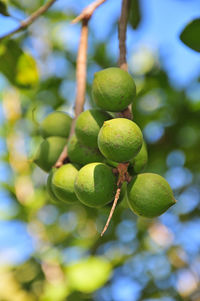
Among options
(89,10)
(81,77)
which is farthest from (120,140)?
(89,10)

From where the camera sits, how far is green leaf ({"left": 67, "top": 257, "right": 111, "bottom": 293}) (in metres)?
2.46

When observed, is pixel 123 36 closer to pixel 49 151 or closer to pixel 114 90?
pixel 114 90

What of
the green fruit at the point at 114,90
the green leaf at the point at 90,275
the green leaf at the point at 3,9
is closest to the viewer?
the green fruit at the point at 114,90

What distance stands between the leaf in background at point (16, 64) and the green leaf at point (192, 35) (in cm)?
96

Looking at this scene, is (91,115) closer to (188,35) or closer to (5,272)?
(188,35)

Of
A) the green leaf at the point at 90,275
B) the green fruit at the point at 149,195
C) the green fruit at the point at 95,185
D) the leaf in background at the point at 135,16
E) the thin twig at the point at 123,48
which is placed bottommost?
the green leaf at the point at 90,275

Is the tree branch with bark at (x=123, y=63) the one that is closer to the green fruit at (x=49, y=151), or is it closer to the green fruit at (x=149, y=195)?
the green fruit at (x=149, y=195)

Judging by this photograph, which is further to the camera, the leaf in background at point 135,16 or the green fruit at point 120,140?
the leaf in background at point 135,16

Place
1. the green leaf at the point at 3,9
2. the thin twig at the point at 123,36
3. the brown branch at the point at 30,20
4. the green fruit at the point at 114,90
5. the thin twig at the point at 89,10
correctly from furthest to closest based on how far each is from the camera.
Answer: the green leaf at the point at 3,9 < the brown branch at the point at 30,20 < the thin twig at the point at 89,10 < the thin twig at the point at 123,36 < the green fruit at the point at 114,90

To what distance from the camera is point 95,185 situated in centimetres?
116

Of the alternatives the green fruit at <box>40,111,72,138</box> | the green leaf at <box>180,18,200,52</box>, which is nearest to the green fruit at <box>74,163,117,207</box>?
the green fruit at <box>40,111,72,138</box>

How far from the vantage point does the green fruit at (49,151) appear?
150cm

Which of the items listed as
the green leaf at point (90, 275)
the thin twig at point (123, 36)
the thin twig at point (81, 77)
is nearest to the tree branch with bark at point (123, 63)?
the thin twig at point (123, 36)

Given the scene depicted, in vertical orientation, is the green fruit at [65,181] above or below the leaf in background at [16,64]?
below
